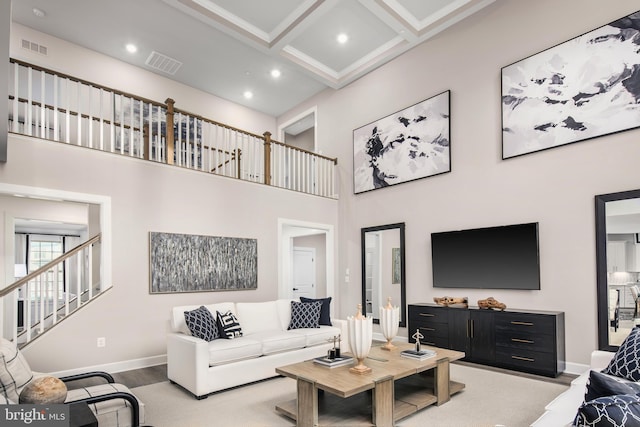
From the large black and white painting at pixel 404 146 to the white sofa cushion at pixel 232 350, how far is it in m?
3.84

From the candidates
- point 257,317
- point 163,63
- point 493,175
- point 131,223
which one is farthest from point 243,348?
point 163,63

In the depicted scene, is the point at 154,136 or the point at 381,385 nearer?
the point at 381,385

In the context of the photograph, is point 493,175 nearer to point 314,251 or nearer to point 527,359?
point 527,359

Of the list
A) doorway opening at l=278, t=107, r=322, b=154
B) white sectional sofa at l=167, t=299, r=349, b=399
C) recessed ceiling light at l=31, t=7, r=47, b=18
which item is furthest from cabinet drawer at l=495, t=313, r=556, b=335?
recessed ceiling light at l=31, t=7, r=47, b=18

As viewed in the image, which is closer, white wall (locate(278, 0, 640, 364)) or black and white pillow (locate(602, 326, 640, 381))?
black and white pillow (locate(602, 326, 640, 381))

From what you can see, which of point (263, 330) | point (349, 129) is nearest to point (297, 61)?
point (349, 129)

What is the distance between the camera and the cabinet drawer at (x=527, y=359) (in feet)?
14.8

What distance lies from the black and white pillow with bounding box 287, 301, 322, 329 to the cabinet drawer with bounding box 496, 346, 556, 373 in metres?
2.37

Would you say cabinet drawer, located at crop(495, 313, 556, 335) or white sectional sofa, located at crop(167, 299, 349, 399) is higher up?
cabinet drawer, located at crop(495, 313, 556, 335)

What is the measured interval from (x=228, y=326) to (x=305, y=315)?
3.89ft

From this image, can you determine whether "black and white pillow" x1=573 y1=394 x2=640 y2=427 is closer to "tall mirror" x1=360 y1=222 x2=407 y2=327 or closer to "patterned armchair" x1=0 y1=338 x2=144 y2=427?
"patterned armchair" x1=0 y1=338 x2=144 y2=427

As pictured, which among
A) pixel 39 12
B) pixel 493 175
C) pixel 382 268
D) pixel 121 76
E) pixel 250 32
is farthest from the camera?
pixel 121 76

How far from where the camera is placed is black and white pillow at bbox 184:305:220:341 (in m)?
4.43

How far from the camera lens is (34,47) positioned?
6602 mm
